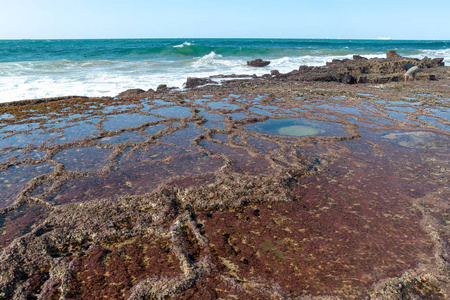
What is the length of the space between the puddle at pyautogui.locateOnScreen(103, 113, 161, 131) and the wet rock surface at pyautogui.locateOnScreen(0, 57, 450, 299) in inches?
3.7

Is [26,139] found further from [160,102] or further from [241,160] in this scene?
[241,160]

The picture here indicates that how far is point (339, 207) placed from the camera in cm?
332

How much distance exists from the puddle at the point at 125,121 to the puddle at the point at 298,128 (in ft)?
9.56

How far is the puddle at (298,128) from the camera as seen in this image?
20.5ft

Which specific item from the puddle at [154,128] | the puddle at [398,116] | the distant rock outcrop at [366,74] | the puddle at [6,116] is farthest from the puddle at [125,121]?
the distant rock outcrop at [366,74]

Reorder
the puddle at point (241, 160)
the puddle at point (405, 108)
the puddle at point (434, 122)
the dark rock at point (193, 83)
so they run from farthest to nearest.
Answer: the dark rock at point (193, 83)
the puddle at point (405, 108)
the puddle at point (434, 122)
the puddle at point (241, 160)

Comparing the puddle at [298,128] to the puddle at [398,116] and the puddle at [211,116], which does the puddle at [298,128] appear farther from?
the puddle at [398,116]

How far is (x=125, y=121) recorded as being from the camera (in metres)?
7.16

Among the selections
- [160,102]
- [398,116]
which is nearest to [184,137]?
[160,102]

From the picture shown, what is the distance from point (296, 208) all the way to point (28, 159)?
4723 mm

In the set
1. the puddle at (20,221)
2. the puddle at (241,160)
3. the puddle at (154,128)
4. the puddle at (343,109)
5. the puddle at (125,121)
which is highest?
the puddle at (343,109)

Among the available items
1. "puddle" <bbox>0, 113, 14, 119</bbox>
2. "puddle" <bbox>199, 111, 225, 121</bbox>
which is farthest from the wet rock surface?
"puddle" <bbox>199, 111, 225, 121</bbox>

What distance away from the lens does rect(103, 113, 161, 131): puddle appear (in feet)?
22.0

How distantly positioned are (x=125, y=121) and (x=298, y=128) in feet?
15.5
